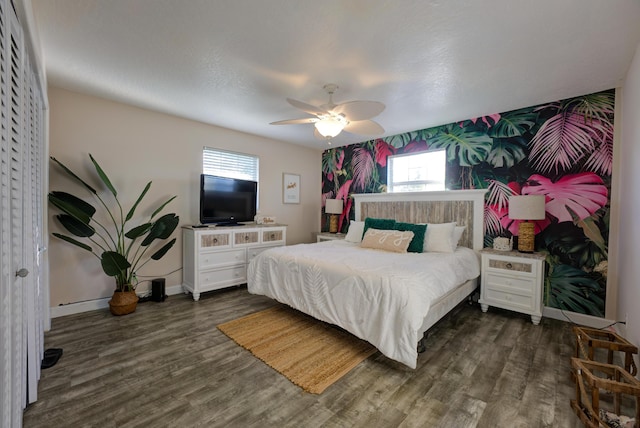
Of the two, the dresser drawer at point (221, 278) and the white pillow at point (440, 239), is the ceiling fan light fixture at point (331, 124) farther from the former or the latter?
the dresser drawer at point (221, 278)

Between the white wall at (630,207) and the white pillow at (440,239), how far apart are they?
143 cm

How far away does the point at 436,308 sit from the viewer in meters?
2.39

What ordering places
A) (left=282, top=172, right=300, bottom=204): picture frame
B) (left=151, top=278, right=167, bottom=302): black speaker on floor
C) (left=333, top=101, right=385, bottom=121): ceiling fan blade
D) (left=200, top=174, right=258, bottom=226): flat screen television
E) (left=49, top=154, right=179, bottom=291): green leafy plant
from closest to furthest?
1. (left=333, top=101, right=385, bottom=121): ceiling fan blade
2. (left=49, top=154, right=179, bottom=291): green leafy plant
3. (left=151, top=278, right=167, bottom=302): black speaker on floor
4. (left=200, top=174, right=258, bottom=226): flat screen television
5. (left=282, top=172, right=300, bottom=204): picture frame

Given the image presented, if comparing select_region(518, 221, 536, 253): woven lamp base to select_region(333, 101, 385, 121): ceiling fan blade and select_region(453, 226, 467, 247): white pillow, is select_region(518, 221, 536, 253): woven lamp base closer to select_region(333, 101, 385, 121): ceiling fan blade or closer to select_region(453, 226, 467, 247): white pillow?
select_region(453, 226, 467, 247): white pillow

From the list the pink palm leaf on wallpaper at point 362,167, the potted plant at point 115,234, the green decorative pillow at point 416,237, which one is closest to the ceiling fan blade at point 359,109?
the green decorative pillow at point 416,237

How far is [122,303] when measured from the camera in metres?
2.94

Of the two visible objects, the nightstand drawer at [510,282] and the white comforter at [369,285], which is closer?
the white comforter at [369,285]

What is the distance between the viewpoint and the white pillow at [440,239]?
3.31 metres

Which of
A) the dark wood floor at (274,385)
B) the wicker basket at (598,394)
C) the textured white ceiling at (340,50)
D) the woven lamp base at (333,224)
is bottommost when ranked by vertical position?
the dark wood floor at (274,385)

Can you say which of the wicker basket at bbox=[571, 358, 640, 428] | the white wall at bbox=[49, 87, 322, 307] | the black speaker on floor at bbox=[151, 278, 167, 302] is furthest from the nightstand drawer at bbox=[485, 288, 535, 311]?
the black speaker on floor at bbox=[151, 278, 167, 302]

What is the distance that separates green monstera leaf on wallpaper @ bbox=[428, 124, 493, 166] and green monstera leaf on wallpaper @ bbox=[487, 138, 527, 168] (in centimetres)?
7

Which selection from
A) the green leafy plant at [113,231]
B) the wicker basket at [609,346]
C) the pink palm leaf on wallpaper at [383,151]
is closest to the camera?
the wicker basket at [609,346]

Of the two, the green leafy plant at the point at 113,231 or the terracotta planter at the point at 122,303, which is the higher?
the green leafy plant at the point at 113,231

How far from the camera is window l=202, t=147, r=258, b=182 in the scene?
4082mm
